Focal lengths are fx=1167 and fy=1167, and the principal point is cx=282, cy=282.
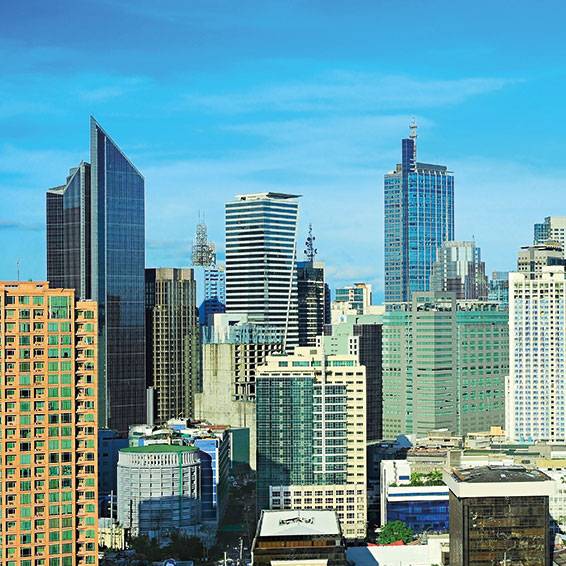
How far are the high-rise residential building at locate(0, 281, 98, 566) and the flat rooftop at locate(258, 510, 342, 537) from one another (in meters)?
22.9

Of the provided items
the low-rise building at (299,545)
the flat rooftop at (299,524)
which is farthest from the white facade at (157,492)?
the low-rise building at (299,545)

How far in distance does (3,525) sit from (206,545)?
62083mm

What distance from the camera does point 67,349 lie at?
3723 inches

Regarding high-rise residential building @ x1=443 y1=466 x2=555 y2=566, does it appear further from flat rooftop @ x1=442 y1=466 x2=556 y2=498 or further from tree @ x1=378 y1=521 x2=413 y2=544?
tree @ x1=378 y1=521 x2=413 y2=544

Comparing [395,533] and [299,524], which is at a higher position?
[299,524]

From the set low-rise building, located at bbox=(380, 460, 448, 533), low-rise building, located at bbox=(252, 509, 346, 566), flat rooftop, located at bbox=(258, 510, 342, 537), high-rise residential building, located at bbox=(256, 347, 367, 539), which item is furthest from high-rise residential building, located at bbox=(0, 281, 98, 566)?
low-rise building, located at bbox=(380, 460, 448, 533)

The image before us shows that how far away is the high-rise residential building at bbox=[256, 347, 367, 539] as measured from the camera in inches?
6270

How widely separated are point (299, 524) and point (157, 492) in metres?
45.6

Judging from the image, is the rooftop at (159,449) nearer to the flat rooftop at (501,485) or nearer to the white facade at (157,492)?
the white facade at (157,492)

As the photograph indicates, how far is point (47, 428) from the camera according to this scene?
9325 cm

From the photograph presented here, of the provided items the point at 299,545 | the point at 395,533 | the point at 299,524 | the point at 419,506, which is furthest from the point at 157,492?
the point at 299,545

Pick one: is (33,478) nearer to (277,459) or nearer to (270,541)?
(270,541)

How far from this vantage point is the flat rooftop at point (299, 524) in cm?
11094

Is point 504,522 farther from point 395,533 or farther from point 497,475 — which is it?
point 395,533
